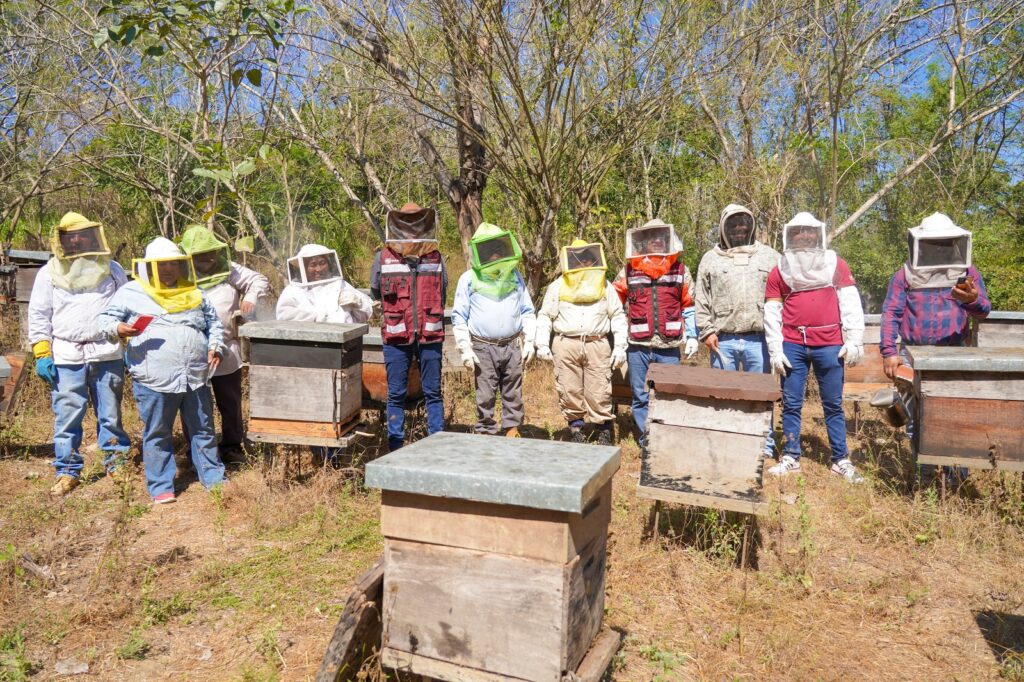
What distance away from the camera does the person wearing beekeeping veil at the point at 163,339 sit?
4750mm

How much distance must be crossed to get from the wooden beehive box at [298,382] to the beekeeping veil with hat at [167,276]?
56cm

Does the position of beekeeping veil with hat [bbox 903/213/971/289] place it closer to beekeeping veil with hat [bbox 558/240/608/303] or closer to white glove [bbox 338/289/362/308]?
beekeeping veil with hat [bbox 558/240/608/303]

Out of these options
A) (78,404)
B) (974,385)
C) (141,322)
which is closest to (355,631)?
(141,322)

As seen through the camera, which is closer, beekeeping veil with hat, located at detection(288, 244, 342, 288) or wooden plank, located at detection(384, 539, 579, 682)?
wooden plank, located at detection(384, 539, 579, 682)

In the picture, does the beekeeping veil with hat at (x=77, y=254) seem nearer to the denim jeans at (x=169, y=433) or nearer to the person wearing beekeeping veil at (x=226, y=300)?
the person wearing beekeeping veil at (x=226, y=300)

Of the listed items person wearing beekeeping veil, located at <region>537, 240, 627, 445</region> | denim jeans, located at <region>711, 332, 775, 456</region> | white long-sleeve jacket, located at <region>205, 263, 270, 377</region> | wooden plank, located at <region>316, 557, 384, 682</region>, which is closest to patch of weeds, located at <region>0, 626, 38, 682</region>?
wooden plank, located at <region>316, 557, 384, 682</region>

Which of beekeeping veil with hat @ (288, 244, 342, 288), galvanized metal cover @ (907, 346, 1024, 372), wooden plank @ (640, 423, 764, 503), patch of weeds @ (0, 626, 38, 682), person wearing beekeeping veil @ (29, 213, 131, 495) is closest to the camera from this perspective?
patch of weeds @ (0, 626, 38, 682)

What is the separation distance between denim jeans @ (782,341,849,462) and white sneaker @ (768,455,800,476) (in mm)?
67

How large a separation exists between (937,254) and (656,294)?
1921 millimetres

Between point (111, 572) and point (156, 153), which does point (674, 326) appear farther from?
point (156, 153)

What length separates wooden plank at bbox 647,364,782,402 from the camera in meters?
3.54

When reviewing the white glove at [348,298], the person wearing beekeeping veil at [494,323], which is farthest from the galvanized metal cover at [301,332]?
the person wearing beekeeping veil at [494,323]

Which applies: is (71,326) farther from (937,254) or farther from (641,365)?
(937,254)

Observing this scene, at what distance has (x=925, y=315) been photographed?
5031 mm
